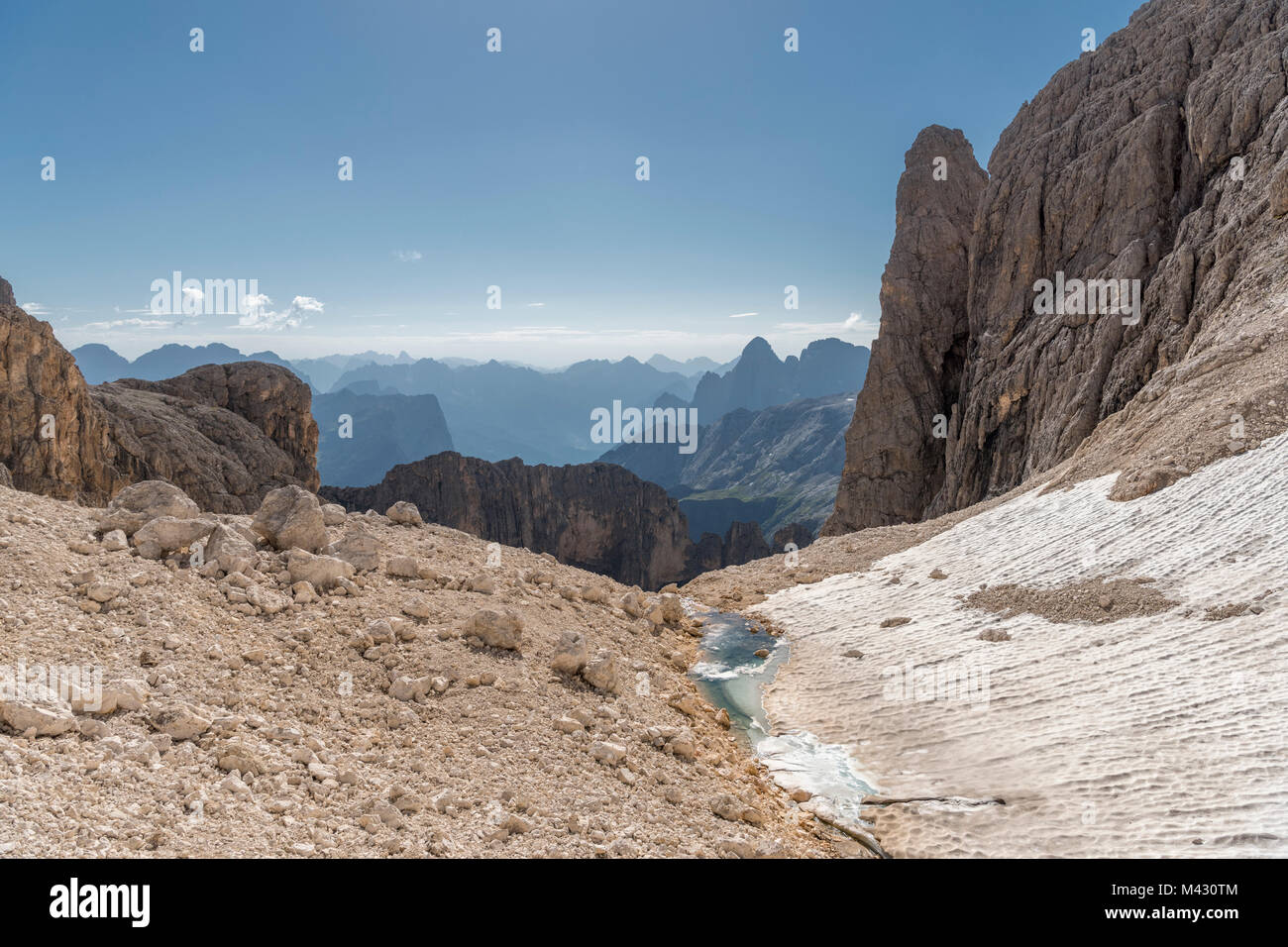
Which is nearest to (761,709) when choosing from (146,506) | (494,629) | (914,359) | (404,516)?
(494,629)

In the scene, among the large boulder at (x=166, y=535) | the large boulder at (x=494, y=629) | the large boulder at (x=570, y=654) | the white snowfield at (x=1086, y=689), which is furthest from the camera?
the large boulder at (x=570, y=654)

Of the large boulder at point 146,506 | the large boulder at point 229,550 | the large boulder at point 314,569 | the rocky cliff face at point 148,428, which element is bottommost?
the large boulder at point 314,569

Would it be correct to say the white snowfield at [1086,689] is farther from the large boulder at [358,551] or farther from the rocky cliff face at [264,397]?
the rocky cliff face at [264,397]

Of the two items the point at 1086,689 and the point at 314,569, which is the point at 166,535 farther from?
the point at 1086,689

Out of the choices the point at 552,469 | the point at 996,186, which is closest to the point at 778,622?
the point at 996,186

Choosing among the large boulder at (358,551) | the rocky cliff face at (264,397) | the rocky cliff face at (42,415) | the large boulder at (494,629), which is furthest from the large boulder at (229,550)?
the rocky cliff face at (264,397)
